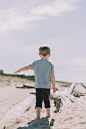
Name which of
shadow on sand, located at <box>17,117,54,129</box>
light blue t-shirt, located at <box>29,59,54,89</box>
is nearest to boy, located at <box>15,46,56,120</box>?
light blue t-shirt, located at <box>29,59,54,89</box>

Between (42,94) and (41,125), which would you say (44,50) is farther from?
(41,125)

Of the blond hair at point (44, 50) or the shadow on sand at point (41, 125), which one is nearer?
the shadow on sand at point (41, 125)

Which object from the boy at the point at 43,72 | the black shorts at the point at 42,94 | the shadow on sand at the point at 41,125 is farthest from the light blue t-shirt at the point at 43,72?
the shadow on sand at the point at 41,125

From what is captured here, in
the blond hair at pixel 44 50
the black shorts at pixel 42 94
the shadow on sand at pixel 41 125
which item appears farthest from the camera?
the black shorts at pixel 42 94

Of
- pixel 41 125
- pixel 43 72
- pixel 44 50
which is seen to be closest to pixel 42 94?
pixel 43 72

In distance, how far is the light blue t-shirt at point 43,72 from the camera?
388cm

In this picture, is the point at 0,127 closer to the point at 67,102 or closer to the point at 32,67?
the point at 32,67

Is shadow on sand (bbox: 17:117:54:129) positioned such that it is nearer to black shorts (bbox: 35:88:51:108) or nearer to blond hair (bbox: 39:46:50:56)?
black shorts (bbox: 35:88:51:108)

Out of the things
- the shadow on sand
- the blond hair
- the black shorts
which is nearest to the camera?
the shadow on sand

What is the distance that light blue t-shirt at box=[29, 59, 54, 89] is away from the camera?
3.88 metres

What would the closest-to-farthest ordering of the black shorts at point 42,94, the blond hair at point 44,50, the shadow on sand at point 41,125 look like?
the shadow on sand at point 41,125, the blond hair at point 44,50, the black shorts at point 42,94

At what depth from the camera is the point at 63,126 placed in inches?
122

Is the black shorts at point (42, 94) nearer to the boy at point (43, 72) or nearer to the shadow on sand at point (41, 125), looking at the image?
the boy at point (43, 72)

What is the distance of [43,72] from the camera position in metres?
3.90
